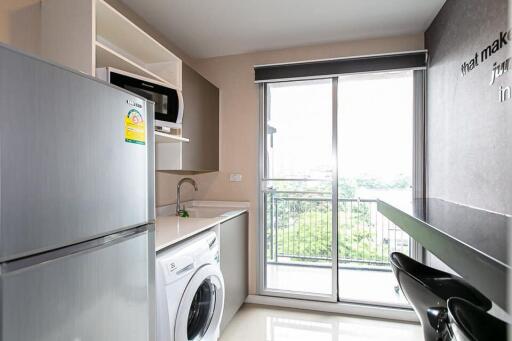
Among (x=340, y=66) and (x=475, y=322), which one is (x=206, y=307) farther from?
(x=340, y=66)

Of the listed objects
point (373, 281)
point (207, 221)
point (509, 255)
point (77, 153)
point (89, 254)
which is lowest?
point (373, 281)

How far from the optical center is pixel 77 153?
0.84 metres

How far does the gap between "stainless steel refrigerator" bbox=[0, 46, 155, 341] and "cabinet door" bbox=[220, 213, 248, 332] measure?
119 cm

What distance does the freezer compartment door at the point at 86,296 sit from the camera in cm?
68

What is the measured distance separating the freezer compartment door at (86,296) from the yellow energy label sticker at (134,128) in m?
0.37

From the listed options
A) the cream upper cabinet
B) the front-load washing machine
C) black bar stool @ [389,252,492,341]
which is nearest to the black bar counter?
black bar stool @ [389,252,492,341]

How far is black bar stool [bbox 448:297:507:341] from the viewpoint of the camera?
687 millimetres

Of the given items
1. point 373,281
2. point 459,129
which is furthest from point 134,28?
point 373,281

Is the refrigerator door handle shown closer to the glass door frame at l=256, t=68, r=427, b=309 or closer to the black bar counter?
the black bar counter

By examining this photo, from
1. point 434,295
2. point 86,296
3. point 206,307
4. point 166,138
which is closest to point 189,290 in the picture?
point 206,307

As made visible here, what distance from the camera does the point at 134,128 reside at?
1.09m

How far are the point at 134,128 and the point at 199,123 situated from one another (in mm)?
1482

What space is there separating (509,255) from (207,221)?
1.92m

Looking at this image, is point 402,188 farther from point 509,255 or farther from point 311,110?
point 509,255
